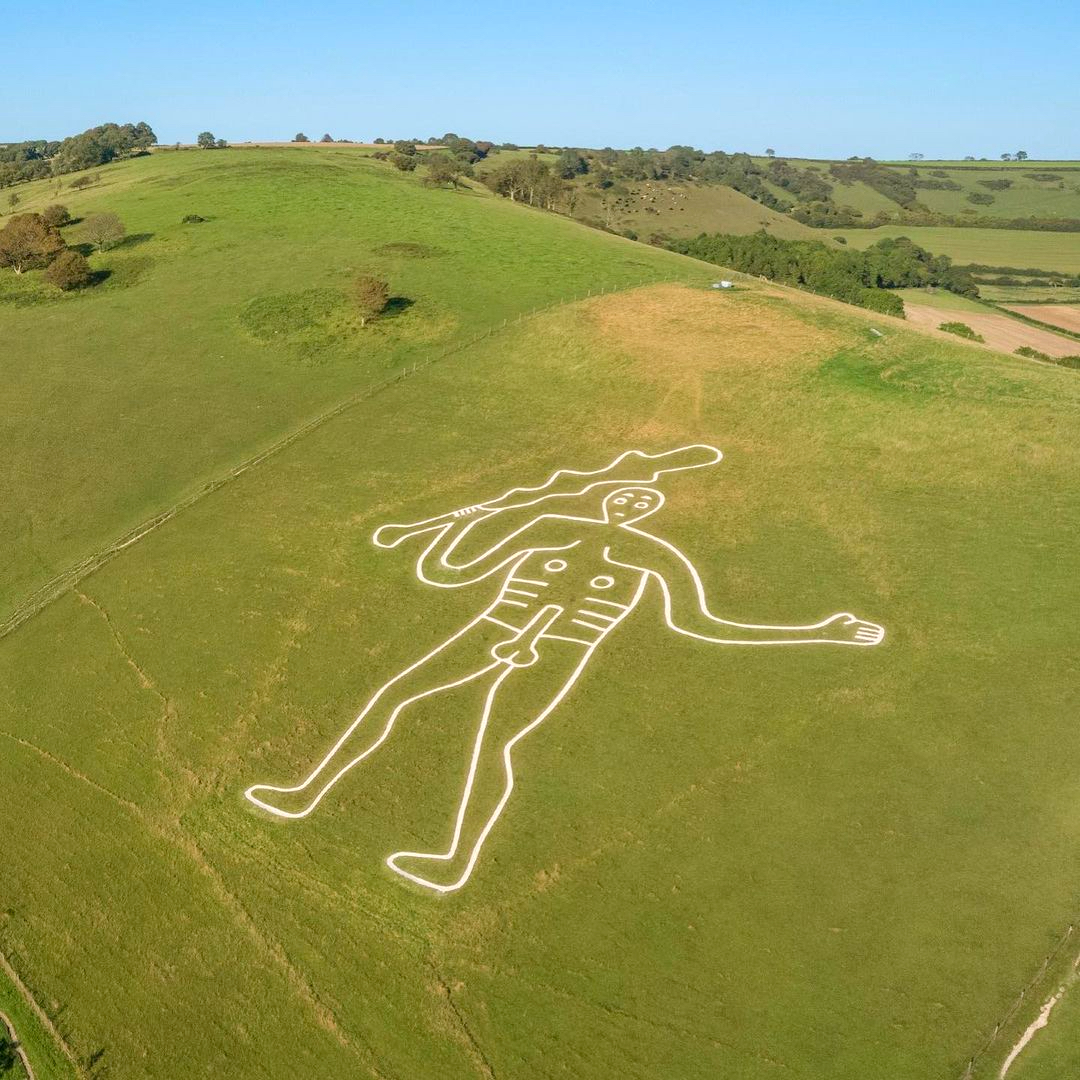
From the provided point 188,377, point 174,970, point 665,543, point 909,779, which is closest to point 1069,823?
point 909,779

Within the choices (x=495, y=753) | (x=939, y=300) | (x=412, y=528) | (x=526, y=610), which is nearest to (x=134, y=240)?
(x=412, y=528)

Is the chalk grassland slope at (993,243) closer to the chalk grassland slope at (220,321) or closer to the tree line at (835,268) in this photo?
the tree line at (835,268)

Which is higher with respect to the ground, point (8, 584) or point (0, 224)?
point (0, 224)

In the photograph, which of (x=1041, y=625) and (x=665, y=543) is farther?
(x=665, y=543)

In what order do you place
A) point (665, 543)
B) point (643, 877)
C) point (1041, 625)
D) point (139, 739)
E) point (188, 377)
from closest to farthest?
point (643, 877), point (139, 739), point (1041, 625), point (665, 543), point (188, 377)

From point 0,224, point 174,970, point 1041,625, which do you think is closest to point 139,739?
point 174,970

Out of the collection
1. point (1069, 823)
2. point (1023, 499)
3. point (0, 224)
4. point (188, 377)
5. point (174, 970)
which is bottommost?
point (174, 970)

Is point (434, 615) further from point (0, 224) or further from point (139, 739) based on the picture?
point (0, 224)

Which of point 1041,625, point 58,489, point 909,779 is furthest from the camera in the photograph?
point 58,489
